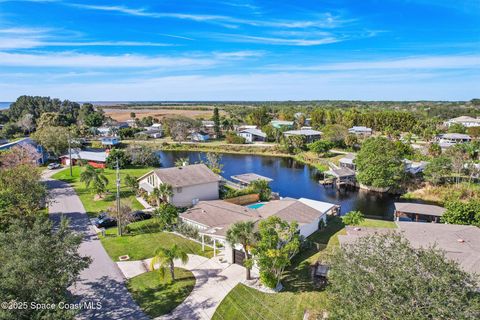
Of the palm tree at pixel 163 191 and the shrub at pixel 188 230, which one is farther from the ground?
the palm tree at pixel 163 191

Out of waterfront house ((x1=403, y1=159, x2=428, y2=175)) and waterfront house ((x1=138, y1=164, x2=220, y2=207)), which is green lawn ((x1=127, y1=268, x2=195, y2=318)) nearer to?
waterfront house ((x1=138, y1=164, x2=220, y2=207))

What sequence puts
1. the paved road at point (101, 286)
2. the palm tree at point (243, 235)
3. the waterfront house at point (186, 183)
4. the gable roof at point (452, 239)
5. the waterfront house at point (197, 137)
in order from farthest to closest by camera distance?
1. the waterfront house at point (197, 137)
2. the waterfront house at point (186, 183)
3. the palm tree at point (243, 235)
4. the gable roof at point (452, 239)
5. the paved road at point (101, 286)

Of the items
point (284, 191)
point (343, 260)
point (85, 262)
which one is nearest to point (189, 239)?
point (85, 262)

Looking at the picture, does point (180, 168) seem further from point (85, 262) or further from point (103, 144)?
point (103, 144)

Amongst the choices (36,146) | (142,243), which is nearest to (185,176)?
(142,243)

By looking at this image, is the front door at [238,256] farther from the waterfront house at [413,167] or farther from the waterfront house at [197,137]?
the waterfront house at [197,137]

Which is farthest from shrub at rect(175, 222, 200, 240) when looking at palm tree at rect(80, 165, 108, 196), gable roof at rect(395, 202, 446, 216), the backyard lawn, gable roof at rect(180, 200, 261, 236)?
gable roof at rect(395, 202, 446, 216)

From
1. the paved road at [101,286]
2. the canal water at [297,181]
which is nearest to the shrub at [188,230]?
the paved road at [101,286]

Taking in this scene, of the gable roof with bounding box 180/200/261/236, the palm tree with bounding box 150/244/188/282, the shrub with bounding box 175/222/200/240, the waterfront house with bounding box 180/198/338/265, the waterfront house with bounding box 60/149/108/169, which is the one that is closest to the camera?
the palm tree with bounding box 150/244/188/282

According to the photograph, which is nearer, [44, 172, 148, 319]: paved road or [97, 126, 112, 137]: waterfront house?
[44, 172, 148, 319]: paved road
